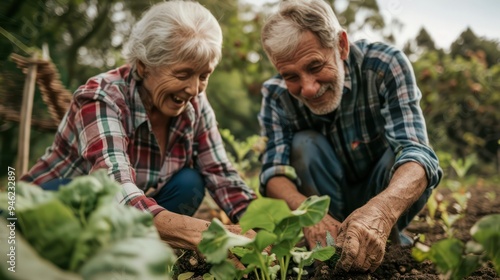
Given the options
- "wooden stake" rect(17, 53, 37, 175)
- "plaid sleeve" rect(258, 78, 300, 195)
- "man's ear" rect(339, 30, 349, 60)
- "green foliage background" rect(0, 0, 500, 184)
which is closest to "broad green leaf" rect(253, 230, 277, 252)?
"plaid sleeve" rect(258, 78, 300, 195)

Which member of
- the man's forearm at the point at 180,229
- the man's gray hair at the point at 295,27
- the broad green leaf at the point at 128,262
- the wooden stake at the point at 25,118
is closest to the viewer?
the broad green leaf at the point at 128,262

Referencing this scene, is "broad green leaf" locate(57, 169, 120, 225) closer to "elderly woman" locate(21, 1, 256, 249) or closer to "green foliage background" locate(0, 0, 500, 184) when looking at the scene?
"elderly woman" locate(21, 1, 256, 249)

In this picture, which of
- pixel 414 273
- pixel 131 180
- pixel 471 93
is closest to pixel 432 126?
pixel 471 93

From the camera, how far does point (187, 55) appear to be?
1.94 m

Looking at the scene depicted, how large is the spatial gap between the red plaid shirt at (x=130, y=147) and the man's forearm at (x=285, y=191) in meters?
0.11

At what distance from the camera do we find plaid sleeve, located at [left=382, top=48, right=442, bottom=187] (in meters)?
1.90

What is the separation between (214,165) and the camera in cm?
238

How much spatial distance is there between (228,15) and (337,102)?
4.02m

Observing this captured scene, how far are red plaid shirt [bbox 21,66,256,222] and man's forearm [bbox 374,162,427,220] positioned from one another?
767 mm

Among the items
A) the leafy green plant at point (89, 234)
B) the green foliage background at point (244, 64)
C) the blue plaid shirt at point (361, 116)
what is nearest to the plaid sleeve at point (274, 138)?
the blue plaid shirt at point (361, 116)

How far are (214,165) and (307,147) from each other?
478 mm

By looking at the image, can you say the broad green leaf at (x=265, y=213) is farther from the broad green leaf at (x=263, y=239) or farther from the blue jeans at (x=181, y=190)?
the blue jeans at (x=181, y=190)

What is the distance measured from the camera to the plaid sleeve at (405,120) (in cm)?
190

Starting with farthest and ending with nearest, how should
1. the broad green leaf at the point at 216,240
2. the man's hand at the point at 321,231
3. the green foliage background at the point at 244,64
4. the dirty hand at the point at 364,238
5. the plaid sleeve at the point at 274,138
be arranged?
the green foliage background at the point at 244,64 < the plaid sleeve at the point at 274,138 < the man's hand at the point at 321,231 < the dirty hand at the point at 364,238 < the broad green leaf at the point at 216,240
